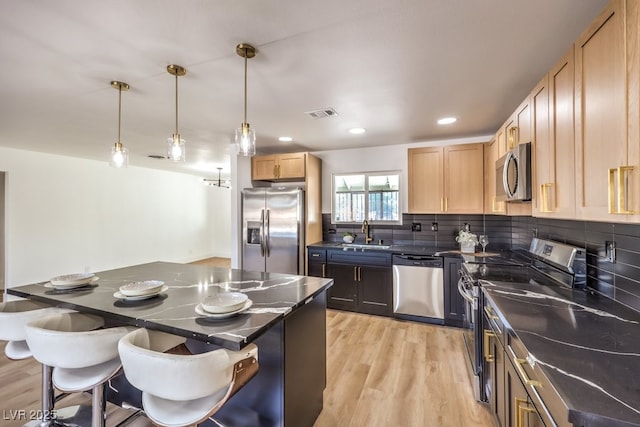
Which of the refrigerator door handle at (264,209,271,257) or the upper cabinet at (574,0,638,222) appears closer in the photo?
the upper cabinet at (574,0,638,222)

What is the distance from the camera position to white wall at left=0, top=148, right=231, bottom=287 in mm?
4559

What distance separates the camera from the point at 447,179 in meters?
3.64

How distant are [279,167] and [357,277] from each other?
6.48ft

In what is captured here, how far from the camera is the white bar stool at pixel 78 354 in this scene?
1228 mm

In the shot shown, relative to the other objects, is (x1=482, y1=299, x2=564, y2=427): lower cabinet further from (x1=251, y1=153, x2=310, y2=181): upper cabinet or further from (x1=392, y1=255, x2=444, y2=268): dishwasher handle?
(x1=251, y1=153, x2=310, y2=181): upper cabinet

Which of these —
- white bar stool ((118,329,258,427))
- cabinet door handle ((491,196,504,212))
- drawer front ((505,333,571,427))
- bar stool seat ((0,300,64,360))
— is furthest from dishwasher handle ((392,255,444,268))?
bar stool seat ((0,300,64,360))

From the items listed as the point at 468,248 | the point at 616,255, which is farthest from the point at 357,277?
the point at 616,255

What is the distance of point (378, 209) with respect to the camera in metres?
4.16

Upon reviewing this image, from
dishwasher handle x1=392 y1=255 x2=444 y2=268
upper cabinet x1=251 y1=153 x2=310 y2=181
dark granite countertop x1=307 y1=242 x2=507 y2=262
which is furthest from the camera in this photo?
upper cabinet x1=251 y1=153 x2=310 y2=181

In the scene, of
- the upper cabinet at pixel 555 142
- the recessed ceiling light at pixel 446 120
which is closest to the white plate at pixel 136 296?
the upper cabinet at pixel 555 142

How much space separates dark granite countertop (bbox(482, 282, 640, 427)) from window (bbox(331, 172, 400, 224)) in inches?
95.6

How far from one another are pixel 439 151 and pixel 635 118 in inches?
111

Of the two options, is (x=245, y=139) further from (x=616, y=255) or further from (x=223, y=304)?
(x=616, y=255)

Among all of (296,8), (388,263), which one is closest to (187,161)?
(388,263)
